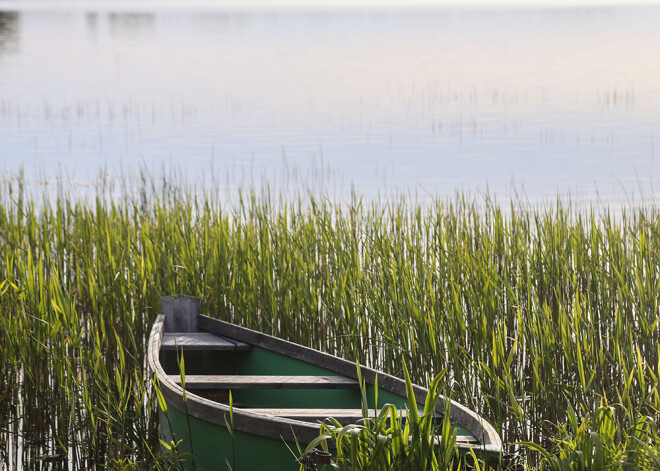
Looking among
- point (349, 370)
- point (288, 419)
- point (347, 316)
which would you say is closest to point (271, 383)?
point (349, 370)

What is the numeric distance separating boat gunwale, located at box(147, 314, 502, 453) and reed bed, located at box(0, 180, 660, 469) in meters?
0.33

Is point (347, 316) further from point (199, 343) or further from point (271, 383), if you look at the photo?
point (271, 383)

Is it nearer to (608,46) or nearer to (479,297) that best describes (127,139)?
(479,297)

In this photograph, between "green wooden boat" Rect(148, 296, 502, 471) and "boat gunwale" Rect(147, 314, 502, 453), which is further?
"green wooden boat" Rect(148, 296, 502, 471)

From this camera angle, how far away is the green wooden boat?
11.6ft

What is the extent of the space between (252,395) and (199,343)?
0.59m

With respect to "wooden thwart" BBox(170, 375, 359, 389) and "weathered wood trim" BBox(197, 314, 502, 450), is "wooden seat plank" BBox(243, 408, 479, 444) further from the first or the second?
"wooden thwart" BBox(170, 375, 359, 389)

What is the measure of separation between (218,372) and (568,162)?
16686 millimetres

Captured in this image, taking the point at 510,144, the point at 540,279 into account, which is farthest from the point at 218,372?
the point at 510,144

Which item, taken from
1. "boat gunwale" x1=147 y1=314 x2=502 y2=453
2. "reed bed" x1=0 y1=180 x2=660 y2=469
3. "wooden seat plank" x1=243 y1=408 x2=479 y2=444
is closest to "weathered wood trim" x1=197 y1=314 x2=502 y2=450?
"boat gunwale" x1=147 y1=314 x2=502 y2=453

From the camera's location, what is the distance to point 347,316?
5676 mm

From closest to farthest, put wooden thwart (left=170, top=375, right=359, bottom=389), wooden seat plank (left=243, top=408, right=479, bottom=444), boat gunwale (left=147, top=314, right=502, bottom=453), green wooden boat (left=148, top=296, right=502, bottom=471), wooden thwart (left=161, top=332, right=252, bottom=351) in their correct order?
boat gunwale (left=147, top=314, right=502, bottom=453)
green wooden boat (left=148, top=296, right=502, bottom=471)
wooden seat plank (left=243, top=408, right=479, bottom=444)
wooden thwart (left=170, top=375, right=359, bottom=389)
wooden thwart (left=161, top=332, right=252, bottom=351)

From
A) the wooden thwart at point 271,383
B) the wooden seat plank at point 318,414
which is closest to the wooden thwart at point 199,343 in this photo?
the wooden thwart at point 271,383

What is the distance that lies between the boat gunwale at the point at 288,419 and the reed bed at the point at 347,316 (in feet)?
1.08
